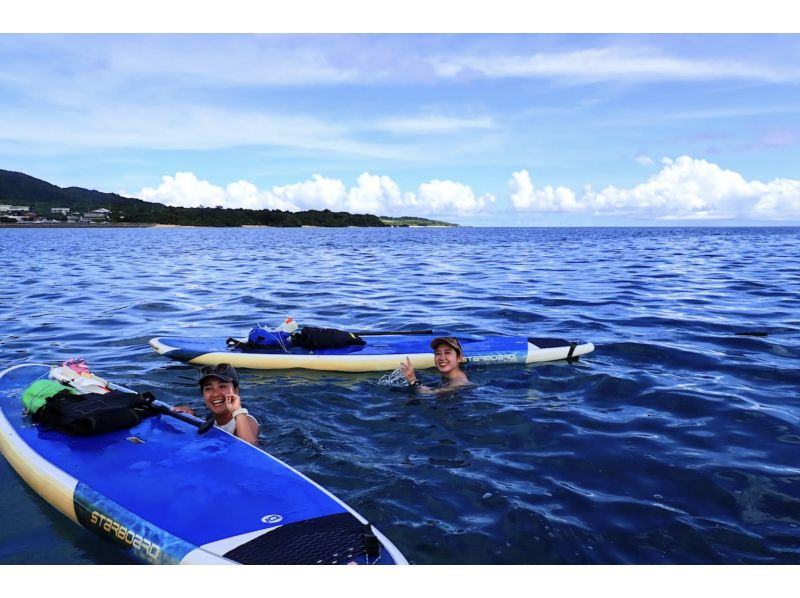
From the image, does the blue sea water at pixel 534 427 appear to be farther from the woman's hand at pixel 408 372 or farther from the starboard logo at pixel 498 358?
the woman's hand at pixel 408 372

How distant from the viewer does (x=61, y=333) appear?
12477 millimetres

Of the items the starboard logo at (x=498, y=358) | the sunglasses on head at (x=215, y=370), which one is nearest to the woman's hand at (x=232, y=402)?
the sunglasses on head at (x=215, y=370)

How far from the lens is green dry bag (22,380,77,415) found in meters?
6.48

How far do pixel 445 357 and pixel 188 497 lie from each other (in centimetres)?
481

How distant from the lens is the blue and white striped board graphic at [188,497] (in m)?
3.97

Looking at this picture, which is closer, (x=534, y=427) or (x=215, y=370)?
(x=215, y=370)

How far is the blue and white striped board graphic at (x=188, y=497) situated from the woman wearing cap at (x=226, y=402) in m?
0.39

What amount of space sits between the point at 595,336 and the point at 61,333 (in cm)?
1186

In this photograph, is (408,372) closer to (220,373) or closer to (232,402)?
(232,402)

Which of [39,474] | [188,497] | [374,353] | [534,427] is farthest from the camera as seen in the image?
[374,353]

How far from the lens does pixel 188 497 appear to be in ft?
15.1

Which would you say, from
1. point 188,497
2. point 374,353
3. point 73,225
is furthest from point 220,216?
point 188,497
